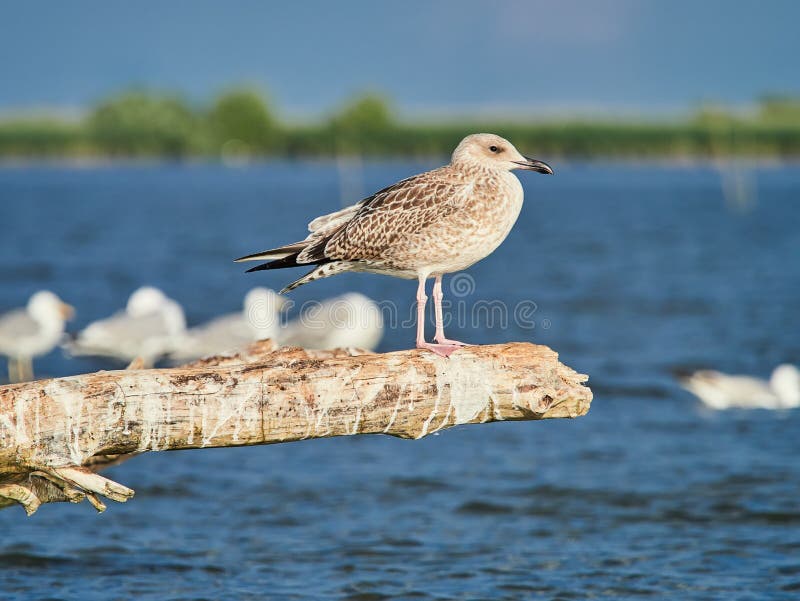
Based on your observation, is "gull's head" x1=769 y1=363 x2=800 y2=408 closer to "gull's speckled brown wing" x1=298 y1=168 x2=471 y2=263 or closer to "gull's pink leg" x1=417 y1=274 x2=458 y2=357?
"gull's pink leg" x1=417 y1=274 x2=458 y2=357

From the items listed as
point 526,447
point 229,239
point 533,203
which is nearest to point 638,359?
point 526,447

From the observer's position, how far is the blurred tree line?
304 ft

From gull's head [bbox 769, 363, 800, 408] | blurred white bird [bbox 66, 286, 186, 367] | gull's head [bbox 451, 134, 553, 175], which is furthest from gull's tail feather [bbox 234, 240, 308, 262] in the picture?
gull's head [bbox 769, 363, 800, 408]

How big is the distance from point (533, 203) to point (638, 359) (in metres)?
64.0

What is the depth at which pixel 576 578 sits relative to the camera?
829cm

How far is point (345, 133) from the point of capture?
343 feet

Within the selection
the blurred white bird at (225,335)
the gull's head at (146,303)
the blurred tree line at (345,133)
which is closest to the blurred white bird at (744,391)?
the blurred white bird at (225,335)

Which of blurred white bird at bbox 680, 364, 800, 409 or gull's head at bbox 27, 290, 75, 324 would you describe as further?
gull's head at bbox 27, 290, 75, 324

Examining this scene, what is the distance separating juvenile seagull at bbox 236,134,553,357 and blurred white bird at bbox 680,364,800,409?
26.2 feet

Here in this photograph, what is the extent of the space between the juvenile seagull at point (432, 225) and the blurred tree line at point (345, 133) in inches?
3033

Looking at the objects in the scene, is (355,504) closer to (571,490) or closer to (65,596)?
(571,490)

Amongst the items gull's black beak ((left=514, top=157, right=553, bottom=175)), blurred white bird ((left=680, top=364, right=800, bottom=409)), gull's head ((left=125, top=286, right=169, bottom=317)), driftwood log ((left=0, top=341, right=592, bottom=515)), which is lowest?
blurred white bird ((left=680, top=364, right=800, bottom=409))

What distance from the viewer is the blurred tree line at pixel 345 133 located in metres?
92.6

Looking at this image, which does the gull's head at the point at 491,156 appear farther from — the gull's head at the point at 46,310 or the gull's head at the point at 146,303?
the gull's head at the point at 46,310
